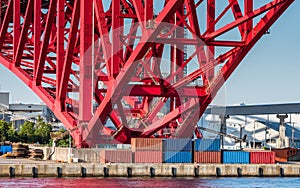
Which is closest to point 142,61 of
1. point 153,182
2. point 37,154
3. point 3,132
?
point 153,182

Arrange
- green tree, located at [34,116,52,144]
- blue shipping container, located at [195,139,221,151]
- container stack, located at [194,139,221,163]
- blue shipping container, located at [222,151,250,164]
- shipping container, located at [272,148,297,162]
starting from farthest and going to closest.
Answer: green tree, located at [34,116,52,144]
shipping container, located at [272,148,297,162]
blue shipping container, located at [222,151,250,164]
container stack, located at [194,139,221,163]
blue shipping container, located at [195,139,221,151]

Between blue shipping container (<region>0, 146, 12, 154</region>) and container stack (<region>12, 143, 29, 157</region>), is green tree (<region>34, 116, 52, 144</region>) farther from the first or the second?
container stack (<region>12, 143, 29, 157</region>)

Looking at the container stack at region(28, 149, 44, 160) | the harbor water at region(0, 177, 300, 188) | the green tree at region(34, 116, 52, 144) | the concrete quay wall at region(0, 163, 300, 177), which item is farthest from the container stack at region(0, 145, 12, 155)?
the harbor water at region(0, 177, 300, 188)

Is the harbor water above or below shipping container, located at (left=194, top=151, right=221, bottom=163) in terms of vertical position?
below

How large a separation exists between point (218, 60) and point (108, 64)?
28.0ft

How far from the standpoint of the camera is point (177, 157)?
7225 centimetres

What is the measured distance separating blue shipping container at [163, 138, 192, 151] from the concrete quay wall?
1796mm

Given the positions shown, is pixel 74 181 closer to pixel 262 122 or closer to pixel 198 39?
pixel 198 39

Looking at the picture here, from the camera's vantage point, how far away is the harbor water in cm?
5922

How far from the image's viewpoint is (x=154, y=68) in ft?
225

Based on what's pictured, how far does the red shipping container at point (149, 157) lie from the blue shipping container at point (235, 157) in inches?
259

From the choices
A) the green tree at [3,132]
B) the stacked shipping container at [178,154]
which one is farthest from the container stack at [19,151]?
the green tree at [3,132]

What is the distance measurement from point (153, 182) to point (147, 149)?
27.7ft

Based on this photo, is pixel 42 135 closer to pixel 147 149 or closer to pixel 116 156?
pixel 116 156
